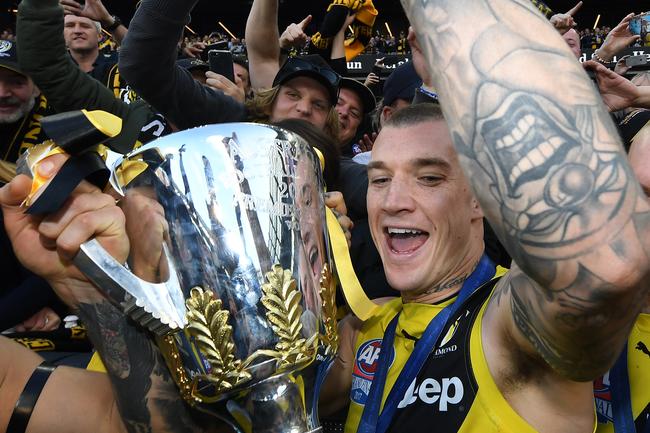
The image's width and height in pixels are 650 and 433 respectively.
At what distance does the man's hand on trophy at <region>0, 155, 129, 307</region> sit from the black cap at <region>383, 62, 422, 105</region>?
Answer: 2371 millimetres

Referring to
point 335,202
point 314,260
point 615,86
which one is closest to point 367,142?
point 615,86

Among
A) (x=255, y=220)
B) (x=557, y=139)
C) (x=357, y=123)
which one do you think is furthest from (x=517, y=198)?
(x=357, y=123)

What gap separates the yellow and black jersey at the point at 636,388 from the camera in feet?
5.32

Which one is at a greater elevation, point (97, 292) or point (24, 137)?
point (97, 292)

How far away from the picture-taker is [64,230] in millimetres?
1135

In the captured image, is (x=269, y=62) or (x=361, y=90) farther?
(x=361, y=90)

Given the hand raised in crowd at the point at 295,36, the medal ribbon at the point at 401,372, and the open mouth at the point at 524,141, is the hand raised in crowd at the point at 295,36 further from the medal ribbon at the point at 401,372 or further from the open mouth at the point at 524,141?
the open mouth at the point at 524,141

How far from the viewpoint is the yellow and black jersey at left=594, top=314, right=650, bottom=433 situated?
1.62 metres

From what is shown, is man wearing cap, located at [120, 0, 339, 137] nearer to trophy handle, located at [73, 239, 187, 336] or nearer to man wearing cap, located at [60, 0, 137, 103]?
trophy handle, located at [73, 239, 187, 336]

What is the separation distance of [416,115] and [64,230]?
1.15m

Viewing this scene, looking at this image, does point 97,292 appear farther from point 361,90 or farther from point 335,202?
point 361,90

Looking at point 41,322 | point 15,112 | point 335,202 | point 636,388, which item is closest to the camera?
point 636,388

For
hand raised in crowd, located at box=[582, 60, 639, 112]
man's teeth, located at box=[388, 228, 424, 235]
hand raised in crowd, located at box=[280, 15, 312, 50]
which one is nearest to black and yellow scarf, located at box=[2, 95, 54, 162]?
hand raised in crowd, located at box=[280, 15, 312, 50]

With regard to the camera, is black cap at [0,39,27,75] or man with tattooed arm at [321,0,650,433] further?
black cap at [0,39,27,75]
